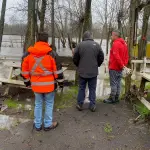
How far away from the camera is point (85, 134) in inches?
175

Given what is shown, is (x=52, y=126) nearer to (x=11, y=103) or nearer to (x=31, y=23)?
(x=11, y=103)

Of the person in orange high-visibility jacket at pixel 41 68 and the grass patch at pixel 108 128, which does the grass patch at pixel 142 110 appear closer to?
the grass patch at pixel 108 128

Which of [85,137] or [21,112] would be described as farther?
[21,112]

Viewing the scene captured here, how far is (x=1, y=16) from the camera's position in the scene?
13266 mm

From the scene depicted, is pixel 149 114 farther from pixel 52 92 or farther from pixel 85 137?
pixel 52 92

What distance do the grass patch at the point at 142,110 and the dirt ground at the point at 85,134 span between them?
19 centimetres

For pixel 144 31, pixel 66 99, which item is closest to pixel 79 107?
pixel 66 99

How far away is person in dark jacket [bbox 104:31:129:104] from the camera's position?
553 cm

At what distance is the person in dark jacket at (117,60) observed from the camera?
5527 mm

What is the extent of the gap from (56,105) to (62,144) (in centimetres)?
192

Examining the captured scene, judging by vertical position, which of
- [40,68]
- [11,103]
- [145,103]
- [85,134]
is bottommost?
[85,134]

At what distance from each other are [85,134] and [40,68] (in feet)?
4.67

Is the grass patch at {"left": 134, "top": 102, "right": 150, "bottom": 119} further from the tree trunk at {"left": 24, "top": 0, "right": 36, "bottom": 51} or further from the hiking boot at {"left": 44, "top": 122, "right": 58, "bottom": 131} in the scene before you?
the tree trunk at {"left": 24, "top": 0, "right": 36, "bottom": 51}

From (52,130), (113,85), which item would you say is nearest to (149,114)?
(113,85)
